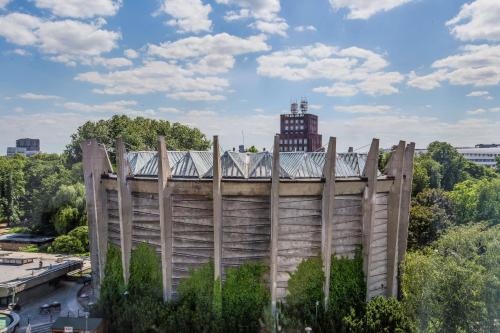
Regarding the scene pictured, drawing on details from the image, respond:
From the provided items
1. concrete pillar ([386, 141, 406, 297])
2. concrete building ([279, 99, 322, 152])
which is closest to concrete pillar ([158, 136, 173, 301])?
concrete pillar ([386, 141, 406, 297])

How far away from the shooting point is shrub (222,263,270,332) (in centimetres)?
2417

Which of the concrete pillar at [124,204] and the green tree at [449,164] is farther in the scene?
the green tree at [449,164]

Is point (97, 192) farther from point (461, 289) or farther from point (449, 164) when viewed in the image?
point (449, 164)

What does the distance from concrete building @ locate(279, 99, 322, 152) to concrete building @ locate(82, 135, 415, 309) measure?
7833cm

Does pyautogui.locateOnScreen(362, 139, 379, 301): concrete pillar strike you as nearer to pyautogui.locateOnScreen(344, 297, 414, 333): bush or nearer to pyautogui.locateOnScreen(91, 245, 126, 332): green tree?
pyautogui.locateOnScreen(344, 297, 414, 333): bush

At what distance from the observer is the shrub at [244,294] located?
2417cm

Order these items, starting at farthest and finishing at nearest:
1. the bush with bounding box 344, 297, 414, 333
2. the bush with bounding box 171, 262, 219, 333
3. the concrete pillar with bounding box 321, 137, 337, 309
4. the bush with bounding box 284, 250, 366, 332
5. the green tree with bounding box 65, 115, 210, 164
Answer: the green tree with bounding box 65, 115, 210, 164 < the bush with bounding box 284, 250, 366, 332 < the concrete pillar with bounding box 321, 137, 337, 309 < the bush with bounding box 171, 262, 219, 333 < the bush with bounding box 344, 297, 414, 333

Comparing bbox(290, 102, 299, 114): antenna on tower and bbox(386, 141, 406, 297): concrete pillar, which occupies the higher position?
bbox(290, 102, 299, 114): antenna on tower

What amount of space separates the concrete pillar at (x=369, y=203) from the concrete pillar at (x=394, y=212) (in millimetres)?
2823

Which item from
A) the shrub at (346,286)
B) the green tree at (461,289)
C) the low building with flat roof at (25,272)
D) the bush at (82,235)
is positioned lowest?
the bush at (82,235)

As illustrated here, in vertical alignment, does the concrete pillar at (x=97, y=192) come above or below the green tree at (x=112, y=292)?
above

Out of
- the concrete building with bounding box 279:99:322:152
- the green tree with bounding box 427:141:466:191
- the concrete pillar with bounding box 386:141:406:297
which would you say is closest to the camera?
the concrete pillar with bounding box 386:141:406:297

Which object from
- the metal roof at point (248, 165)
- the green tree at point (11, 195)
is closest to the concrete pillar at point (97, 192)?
the metal roof at point (248, 165)

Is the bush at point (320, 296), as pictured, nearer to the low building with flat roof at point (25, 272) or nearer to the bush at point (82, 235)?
the low building with flat roof at point (25, 272)
